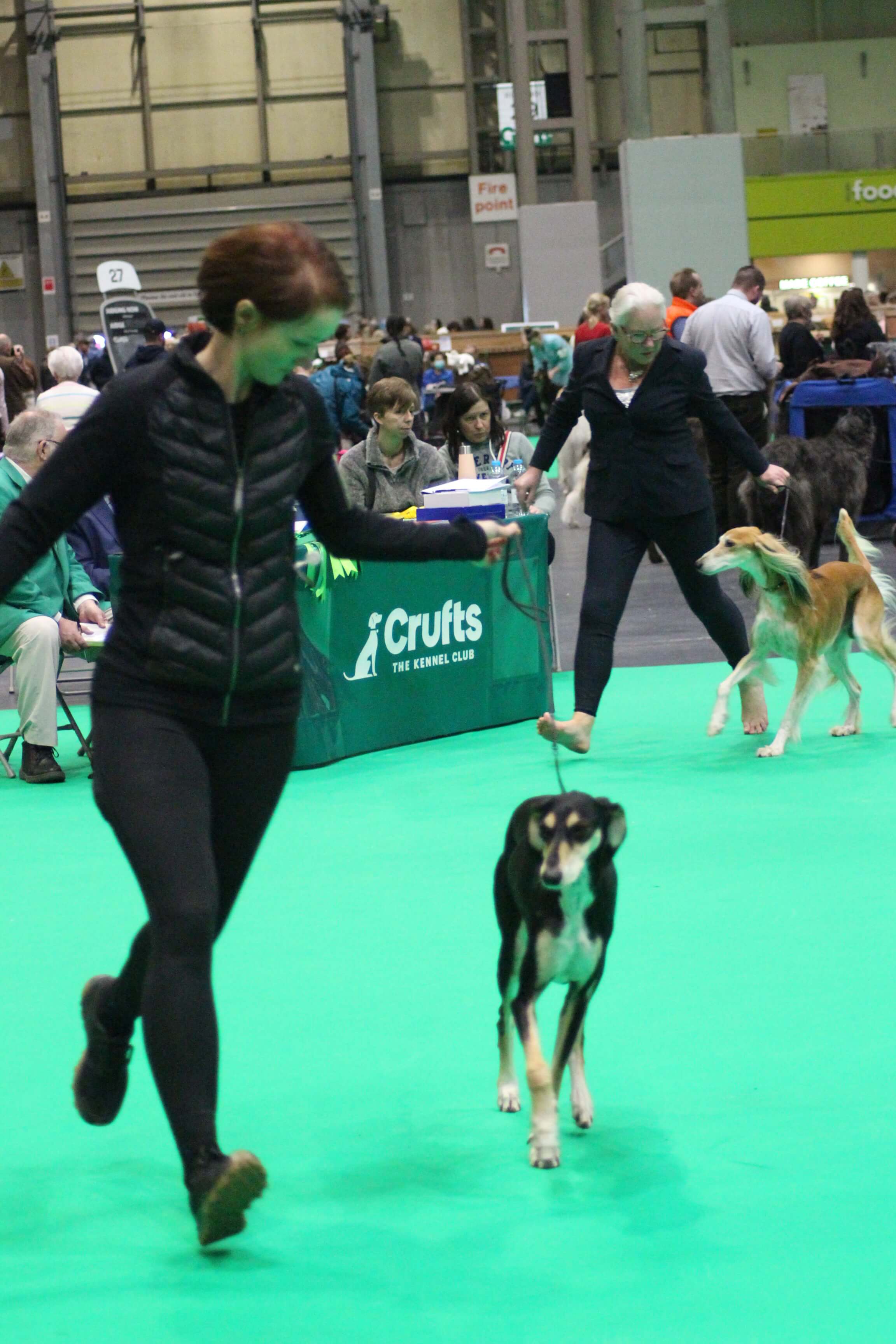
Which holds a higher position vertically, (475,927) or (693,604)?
(693,604)

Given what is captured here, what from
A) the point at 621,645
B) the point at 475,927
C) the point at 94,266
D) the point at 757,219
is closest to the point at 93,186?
the point at 94,266

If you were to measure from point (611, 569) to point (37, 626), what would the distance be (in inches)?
88.7

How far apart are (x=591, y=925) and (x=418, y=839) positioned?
2598 millimetres

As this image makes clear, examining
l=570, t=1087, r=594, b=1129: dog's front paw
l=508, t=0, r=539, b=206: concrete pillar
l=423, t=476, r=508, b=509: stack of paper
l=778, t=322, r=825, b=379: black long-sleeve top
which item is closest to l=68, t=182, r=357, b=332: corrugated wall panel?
l=508, t=0, r=539, b=206: concrete pillar

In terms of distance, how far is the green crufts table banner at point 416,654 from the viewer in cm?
661

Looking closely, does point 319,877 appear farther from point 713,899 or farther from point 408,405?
point 408,405

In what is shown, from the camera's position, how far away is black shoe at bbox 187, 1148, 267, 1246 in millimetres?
2391

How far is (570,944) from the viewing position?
2748 mm

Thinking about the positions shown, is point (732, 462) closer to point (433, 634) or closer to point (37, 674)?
point (433, 634)

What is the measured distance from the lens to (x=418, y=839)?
5.35 meters

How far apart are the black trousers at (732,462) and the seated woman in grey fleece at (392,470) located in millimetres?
3882

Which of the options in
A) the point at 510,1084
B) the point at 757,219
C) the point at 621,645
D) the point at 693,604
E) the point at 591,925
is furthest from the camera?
the point at 757,219

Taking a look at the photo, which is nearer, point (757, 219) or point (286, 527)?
point (286, 527)

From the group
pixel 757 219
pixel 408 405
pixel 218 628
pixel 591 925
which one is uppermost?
pixel 757 219
